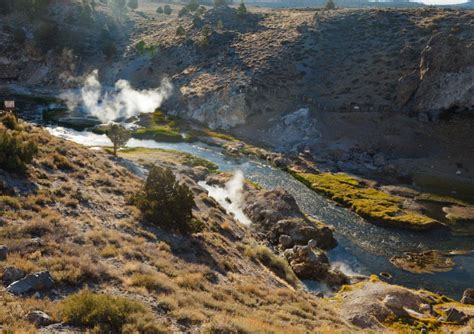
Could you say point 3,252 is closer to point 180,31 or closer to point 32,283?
point 32,283

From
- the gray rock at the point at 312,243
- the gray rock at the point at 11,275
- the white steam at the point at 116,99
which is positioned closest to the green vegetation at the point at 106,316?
the gray rock at the point at 11,275

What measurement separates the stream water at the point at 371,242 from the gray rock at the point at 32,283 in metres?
33.8

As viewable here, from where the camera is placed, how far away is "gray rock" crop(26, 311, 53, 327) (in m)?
12.7

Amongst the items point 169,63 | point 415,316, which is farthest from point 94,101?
point 415,316

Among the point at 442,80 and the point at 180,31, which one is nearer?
the point at 442,80

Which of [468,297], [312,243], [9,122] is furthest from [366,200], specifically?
[9,122]

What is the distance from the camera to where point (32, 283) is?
575 inches

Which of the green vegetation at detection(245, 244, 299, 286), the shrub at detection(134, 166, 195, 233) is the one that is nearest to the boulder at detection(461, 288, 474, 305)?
the green vegetation at detection(245, 244, 299, 286)

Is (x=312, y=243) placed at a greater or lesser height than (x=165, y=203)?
lesser

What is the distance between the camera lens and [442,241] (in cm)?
5175

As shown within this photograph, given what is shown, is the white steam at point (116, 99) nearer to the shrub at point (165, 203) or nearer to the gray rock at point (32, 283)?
the shrub at point (165, 203)

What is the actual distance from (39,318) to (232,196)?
144 ft

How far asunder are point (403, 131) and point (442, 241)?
40.2 m

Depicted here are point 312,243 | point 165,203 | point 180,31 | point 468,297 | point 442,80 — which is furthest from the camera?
point 180,31
